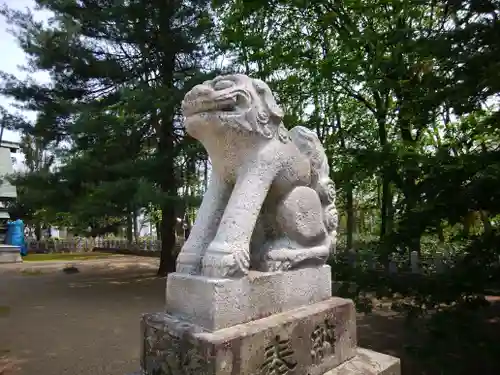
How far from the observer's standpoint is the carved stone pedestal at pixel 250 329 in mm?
1644

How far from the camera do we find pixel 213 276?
1737 mm

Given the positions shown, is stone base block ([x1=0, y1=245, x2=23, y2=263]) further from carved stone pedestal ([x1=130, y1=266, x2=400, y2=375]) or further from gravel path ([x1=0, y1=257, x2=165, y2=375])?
carved stone pedestal ([x1=130, y1=266, x2=400, y2=375])

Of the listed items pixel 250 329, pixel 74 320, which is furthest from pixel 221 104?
pixel 74 320

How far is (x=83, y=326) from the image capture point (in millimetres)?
5387

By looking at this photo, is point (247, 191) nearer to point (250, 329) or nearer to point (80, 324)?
point (250, 329)

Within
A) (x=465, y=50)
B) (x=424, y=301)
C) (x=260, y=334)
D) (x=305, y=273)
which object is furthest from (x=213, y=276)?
(x=465, y=50)

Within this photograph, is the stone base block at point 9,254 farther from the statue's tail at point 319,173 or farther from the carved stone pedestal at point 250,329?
the statue's tail at point 319,173

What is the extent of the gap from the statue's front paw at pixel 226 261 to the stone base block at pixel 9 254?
14.3 m

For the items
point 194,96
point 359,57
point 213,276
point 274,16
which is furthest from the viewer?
point 274,16

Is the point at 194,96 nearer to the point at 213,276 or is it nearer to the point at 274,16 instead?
the point at 213,276

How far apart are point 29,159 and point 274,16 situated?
17979 millimetres

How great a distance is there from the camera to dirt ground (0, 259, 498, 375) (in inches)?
157

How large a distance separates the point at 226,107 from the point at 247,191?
16.7 inches

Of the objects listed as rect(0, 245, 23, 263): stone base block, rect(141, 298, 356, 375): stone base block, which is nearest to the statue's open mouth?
rect(141, 298, 356, 375): stone base block
